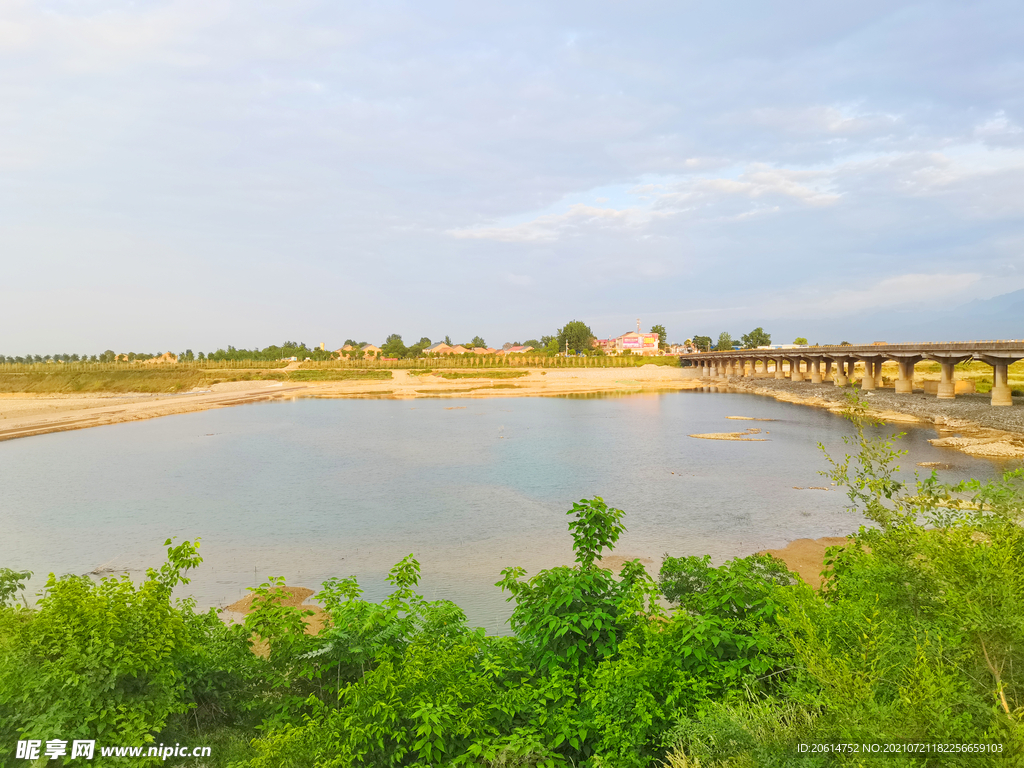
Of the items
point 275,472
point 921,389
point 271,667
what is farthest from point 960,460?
point 921,389

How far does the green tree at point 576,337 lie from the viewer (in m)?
187

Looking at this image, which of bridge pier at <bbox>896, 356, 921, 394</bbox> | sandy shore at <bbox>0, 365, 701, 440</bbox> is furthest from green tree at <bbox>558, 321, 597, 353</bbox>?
bridge pier at <bbox>896, 356, 921, 394</bbox>

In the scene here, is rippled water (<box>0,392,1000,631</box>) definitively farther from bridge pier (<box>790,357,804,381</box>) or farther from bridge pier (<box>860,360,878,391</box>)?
bridge pier (<box>790,357,804,381</box>)

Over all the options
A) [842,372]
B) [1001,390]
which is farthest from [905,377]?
[842,372]

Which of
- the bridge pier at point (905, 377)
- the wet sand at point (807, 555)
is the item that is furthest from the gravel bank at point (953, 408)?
the wet sand at point (807, 555)

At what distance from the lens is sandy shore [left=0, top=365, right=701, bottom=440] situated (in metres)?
68.8

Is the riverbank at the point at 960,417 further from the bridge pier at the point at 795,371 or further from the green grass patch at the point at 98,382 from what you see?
the green grass patch at the point at 98,382

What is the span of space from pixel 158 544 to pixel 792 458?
124 ft

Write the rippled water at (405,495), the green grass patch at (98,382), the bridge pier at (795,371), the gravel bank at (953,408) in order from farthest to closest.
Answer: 1. the green grass patch at (98,382)
2. the bridge pier at (795,371)
3. the gravel bank at (953,408)
4. the rippled water at (405,495)

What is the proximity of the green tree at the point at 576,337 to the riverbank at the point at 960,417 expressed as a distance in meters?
109

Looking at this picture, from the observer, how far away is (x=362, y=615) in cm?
947

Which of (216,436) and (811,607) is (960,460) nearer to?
(811,607)

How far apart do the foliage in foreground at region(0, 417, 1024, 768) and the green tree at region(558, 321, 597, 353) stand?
585ft

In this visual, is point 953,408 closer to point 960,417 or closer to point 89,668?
point 960,417
